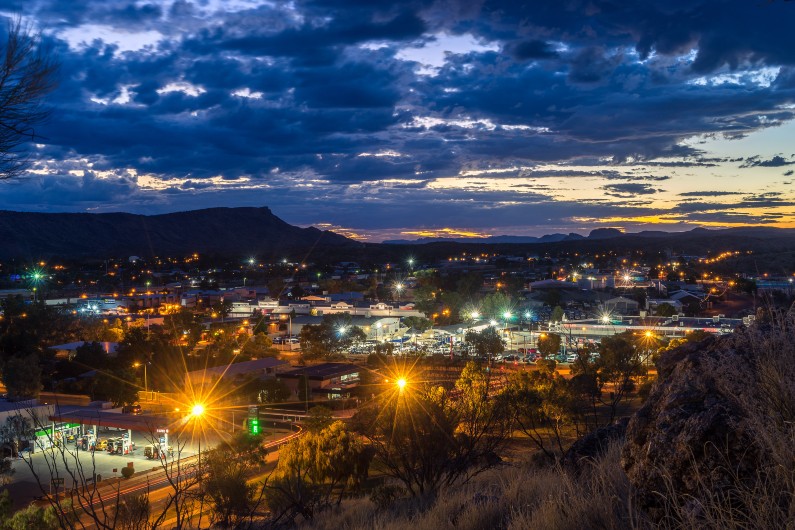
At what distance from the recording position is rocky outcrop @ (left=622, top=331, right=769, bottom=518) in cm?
284

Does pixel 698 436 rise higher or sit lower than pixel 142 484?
higher

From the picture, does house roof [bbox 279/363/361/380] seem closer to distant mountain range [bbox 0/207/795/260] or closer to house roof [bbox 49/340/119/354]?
house roof [bbox 49/340/119/354]

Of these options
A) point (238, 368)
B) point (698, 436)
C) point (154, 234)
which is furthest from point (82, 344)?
point (154, 234)

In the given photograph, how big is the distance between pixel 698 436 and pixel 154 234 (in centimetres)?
15803

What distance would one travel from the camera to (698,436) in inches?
117

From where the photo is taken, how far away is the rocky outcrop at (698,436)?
2844 millimetres

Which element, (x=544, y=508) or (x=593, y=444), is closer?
(x=544, y=508)

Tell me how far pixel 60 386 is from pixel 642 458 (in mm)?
29977

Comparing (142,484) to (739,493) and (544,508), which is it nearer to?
(544,508)

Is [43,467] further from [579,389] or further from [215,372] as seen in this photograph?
[579,389]

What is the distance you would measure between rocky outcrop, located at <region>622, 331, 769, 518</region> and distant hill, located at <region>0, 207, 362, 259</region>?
120m

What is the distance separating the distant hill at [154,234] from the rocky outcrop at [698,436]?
11958 centimetres

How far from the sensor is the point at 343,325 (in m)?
41.8

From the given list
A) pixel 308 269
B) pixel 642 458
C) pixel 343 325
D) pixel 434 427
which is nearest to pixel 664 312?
pixel 343 325
